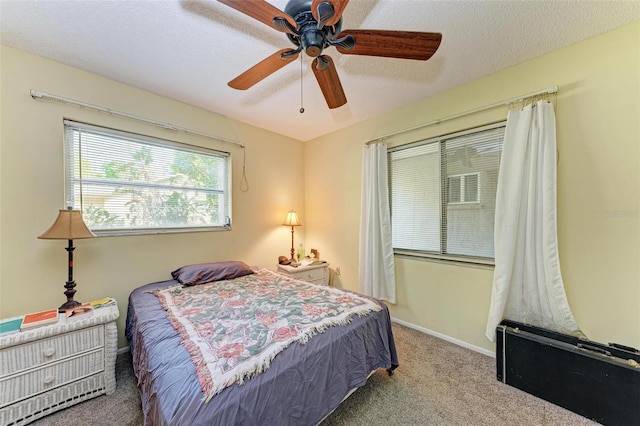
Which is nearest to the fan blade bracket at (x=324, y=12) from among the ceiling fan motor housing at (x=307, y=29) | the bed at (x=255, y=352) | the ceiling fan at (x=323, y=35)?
the ceiling fan at (x=323, y=35)

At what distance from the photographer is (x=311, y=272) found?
3346mm

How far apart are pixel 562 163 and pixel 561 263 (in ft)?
2.60

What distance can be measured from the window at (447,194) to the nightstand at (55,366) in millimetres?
2860

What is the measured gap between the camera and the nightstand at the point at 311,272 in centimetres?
321

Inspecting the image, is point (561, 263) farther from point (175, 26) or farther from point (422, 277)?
point (175, 26)

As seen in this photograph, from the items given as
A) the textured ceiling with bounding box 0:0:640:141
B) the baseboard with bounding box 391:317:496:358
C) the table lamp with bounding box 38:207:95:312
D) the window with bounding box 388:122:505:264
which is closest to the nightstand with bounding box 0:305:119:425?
the table lamp with bounding box 38:207:95:312

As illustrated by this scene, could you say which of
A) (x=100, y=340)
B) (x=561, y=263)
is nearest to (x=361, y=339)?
(x=561, y=263)

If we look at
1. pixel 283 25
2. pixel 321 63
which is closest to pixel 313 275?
pixel 321 63

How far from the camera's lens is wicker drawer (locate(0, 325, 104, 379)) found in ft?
4.71

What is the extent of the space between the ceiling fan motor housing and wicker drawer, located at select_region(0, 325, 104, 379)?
2363 millimetres

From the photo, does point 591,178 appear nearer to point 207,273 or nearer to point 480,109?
point 480,109

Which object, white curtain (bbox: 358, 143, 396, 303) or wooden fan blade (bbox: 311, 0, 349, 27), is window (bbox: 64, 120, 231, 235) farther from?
wooden fan blade (bbox: 311, 0, 349, 27)

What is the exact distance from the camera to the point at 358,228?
10.9ft

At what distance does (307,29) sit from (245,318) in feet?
5.80
